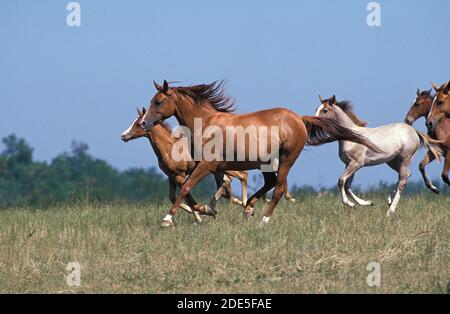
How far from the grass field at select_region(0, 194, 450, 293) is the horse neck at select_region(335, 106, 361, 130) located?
1680mm

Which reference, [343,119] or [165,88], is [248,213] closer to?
[165,88]

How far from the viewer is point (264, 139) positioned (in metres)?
12.9

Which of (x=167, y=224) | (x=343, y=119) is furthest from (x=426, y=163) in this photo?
(x=167, y=224)

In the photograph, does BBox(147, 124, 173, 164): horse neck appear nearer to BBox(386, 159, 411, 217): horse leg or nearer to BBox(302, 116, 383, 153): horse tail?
BBox(302, 116, 383, 153): horse tail

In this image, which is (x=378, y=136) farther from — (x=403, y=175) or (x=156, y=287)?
(x=156, y=287)

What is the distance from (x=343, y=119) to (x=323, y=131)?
55.5 inches

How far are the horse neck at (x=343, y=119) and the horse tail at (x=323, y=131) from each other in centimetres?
103

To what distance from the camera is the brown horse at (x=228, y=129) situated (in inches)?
507

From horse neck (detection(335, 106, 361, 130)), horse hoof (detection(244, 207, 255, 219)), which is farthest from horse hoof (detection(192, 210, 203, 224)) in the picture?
horse neck (detection(335, 106, 361, 130))

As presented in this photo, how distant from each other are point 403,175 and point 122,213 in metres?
4.31

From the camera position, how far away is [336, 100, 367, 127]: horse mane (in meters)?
15.3

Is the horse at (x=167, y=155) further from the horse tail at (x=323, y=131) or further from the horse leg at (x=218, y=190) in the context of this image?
the horse tail at (x=323, y=131)

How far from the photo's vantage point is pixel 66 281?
989 cm
